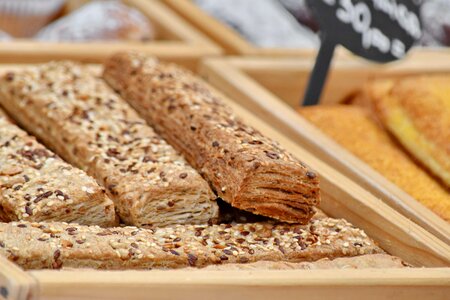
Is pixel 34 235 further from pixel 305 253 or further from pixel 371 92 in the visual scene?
pixel 371 92

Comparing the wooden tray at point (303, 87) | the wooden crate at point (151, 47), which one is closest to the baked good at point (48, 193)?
the wooden tray at point (303, 87)

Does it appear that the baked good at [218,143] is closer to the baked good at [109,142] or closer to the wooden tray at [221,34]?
the baked good at [109,142]

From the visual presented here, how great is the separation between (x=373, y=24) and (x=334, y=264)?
0.99 metres

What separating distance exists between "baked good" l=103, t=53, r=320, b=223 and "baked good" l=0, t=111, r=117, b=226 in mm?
286

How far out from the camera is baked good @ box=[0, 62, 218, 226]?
1.95m

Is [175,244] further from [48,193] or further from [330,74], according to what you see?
[330,74]

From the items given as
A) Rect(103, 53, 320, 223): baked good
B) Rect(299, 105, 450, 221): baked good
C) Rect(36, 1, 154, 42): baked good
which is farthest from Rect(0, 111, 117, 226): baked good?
Rect(36, 1, 154, 42): baked good

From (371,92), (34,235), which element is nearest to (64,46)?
(371,92)

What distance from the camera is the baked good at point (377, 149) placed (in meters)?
2.32

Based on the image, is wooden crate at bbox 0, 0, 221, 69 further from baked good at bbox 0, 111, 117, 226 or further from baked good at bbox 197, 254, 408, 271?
baked good at bbox 197, 254, 408, 271

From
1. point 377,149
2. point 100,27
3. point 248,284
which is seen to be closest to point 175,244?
point 248,284

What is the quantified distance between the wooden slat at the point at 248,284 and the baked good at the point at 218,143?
0.30 m

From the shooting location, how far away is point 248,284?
1.58 metres

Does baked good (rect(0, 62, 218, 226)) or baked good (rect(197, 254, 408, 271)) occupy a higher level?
baked good (rect(0, 62, 218, 226))
